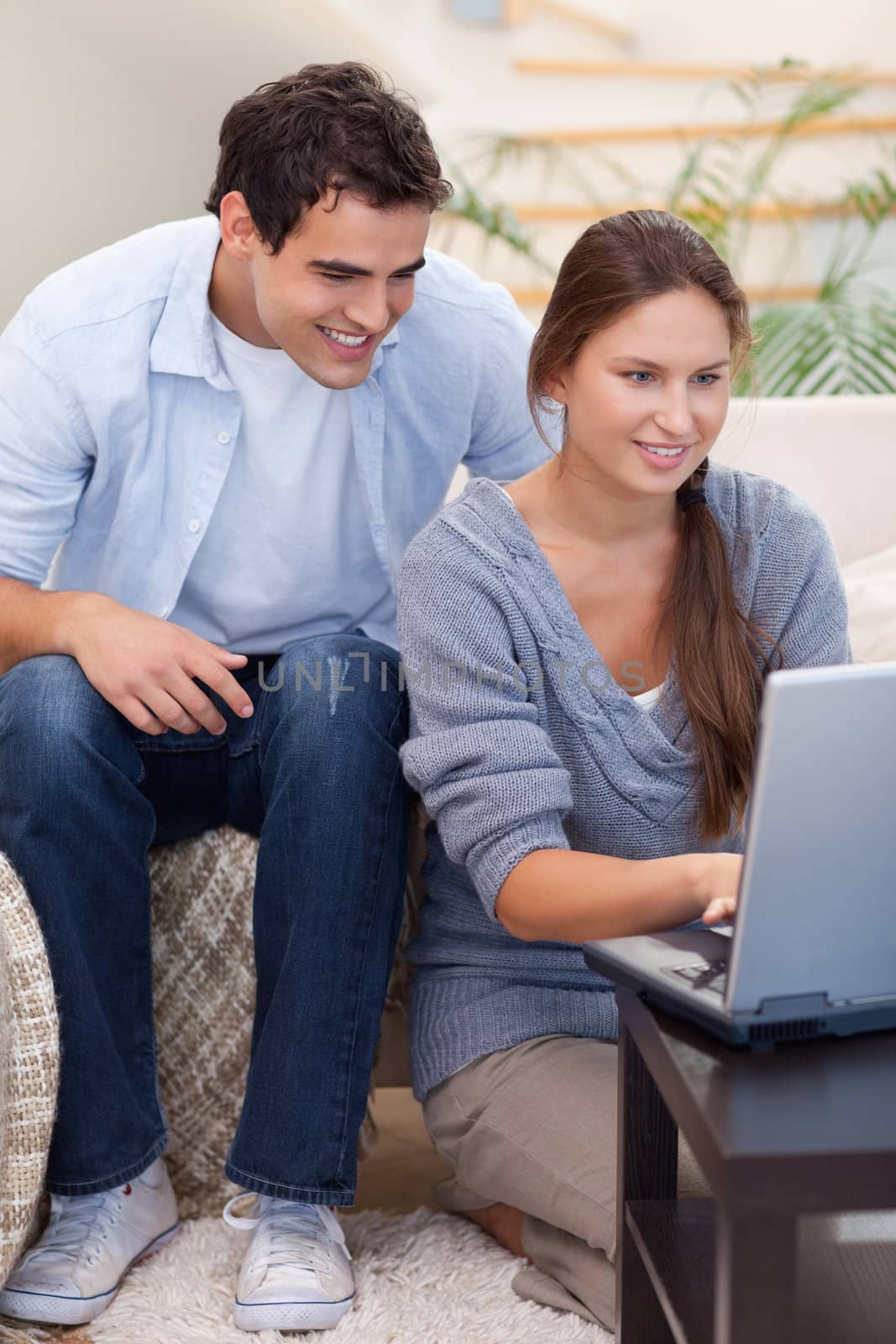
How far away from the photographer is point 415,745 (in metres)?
1.17

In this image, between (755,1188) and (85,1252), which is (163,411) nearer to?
(85,1252)

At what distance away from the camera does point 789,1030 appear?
0.73 m

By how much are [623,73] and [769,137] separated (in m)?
0.45

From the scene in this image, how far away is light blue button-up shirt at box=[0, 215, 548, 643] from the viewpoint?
141 centimetres

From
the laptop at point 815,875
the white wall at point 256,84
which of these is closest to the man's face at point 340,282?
the laptop at point 815,875

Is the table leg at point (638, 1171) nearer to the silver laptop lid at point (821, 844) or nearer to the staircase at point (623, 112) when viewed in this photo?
the silver laptop lid at point (821, 844)

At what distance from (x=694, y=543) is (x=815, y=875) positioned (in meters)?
0.61

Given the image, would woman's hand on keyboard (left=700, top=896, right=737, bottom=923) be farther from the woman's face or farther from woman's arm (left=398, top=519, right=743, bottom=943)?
the woman's face

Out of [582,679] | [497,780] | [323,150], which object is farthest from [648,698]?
[323,150]

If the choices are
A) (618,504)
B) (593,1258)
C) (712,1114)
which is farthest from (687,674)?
(712,1114)

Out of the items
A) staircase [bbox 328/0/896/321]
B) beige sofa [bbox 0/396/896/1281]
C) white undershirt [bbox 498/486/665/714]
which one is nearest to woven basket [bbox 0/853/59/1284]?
beige sofa [bbox 0/396/896/1281]

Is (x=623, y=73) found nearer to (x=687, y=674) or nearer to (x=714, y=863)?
→ (x=687, y=674)

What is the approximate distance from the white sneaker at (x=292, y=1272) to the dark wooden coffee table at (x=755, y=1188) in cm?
34

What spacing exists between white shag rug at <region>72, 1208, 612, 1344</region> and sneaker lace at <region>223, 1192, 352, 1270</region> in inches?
2.1
